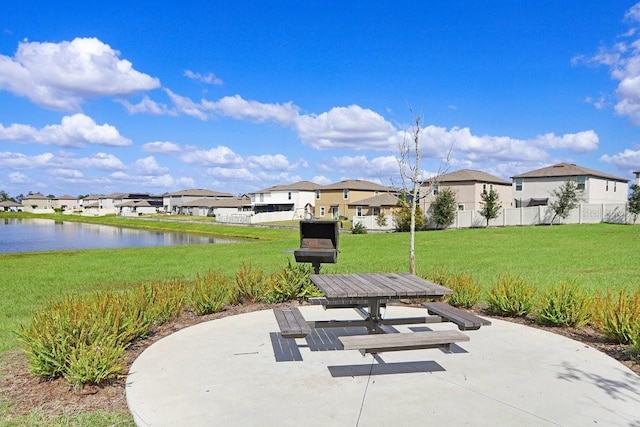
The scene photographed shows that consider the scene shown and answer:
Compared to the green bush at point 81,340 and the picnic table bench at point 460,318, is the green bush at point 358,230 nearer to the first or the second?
the picnic table bench at point 460,318

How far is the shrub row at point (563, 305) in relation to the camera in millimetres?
6336

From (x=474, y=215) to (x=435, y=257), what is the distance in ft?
83.6

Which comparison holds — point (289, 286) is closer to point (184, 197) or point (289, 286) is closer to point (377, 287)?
point (377, 287)

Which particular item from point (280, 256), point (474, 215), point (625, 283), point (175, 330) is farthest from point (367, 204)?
point (175, 330)

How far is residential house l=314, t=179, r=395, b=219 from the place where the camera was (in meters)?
68.0

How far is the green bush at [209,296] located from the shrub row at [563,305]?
422 centimetres

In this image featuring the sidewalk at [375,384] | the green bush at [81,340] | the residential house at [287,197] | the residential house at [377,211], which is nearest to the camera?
the sidewalk at [375,384]

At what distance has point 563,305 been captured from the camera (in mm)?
7352

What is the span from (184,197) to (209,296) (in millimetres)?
112307

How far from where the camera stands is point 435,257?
19328mm

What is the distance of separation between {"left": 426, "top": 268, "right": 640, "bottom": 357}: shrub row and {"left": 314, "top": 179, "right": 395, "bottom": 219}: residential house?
186ft

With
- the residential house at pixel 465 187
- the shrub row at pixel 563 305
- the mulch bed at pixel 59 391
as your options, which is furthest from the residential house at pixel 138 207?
the mulch bed at pixel 59 391

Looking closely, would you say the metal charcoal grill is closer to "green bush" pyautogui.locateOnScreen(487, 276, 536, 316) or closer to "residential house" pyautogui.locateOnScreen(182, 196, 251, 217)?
"green bush" pyautogui.locateOnScreen(487, 276, 536, 316)

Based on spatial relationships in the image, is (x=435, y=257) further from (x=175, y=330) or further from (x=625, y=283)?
(x=175, y=330)
